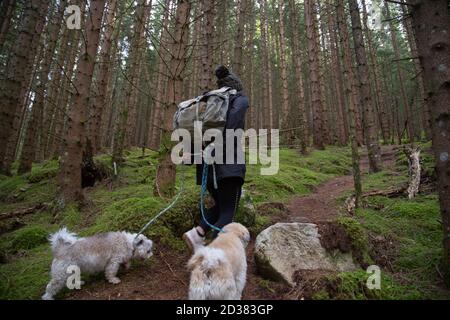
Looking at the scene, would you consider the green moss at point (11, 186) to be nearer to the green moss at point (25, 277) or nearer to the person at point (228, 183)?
the green moss at point (25, 277)

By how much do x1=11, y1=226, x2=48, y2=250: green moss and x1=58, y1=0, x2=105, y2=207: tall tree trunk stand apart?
3.38ft

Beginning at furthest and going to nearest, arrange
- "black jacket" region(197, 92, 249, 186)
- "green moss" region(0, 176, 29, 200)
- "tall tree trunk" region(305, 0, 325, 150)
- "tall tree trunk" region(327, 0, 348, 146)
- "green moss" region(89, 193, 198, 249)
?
"tall tree trunk" region(327, 0, 348, 146) < "tall tree trunk" region(305, 0, 325, 150) < "green moss" region(0, 176, 29, 200) < "green moss" region(89, 193, 198, 249) < "black jacket" region(197, 92, 249, 186)

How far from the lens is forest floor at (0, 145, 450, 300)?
305 cm

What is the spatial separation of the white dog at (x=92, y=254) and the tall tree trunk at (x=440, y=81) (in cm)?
364

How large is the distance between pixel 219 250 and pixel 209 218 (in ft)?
4.14

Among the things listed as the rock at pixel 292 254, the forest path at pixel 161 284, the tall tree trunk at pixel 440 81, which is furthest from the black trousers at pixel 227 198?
the tall tree trunk at pixel 440 81

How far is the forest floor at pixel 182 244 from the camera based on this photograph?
3.05m

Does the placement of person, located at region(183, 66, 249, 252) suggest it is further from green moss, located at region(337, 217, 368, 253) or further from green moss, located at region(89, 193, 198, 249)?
green moss, located at region(337, 217, 368, 253)

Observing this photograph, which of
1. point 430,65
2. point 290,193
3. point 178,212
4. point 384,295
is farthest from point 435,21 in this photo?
point 290,193

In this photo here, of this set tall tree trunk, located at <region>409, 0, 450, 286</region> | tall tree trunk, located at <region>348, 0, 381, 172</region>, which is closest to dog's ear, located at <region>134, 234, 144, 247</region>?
tall tree trunk, located at <region>409, 0, 450, 286</region>

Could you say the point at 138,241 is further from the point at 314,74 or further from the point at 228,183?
the point at 314,74

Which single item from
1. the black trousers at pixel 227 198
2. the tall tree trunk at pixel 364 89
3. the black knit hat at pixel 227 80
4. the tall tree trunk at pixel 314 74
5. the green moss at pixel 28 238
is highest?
the tall tree trunk at pixel 314 74

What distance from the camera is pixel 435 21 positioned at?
3455 millimetres
